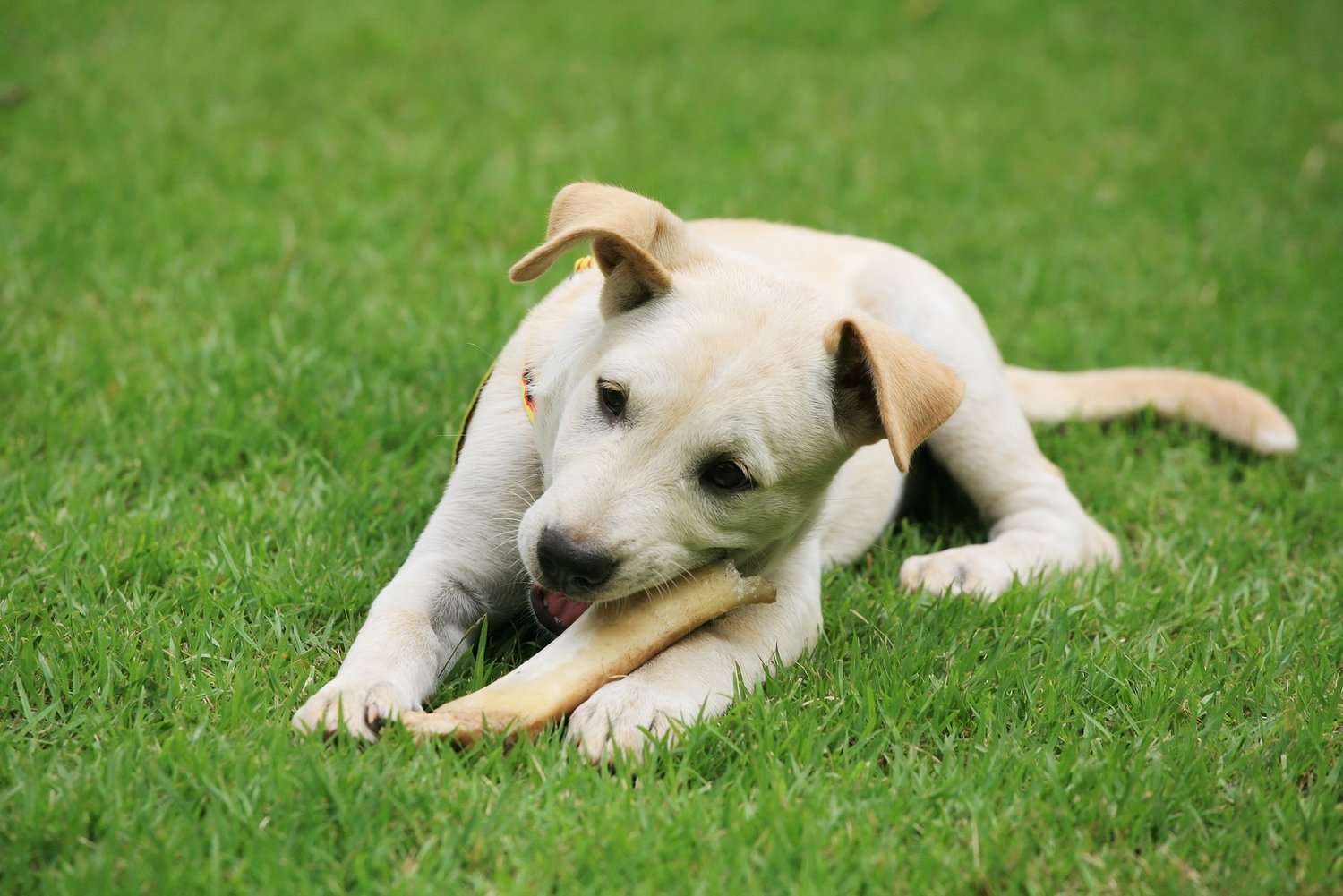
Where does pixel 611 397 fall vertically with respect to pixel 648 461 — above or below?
above

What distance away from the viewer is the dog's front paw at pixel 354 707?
306 centimetres

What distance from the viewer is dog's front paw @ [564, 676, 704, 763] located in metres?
3.12

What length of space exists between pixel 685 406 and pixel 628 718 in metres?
0.75

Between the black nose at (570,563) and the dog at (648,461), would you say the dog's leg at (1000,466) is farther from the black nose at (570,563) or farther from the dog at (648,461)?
the black nose at (570,563)

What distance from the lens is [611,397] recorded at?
3271 millimetres

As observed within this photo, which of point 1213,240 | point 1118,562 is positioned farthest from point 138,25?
point 1118,562

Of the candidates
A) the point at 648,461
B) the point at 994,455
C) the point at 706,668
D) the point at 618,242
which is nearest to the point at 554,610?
the point at 706,668

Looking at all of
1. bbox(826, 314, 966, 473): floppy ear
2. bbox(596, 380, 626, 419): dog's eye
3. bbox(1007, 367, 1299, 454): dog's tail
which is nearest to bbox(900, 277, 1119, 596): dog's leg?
bbox(1007, 367, 1299, 454): dog's tail

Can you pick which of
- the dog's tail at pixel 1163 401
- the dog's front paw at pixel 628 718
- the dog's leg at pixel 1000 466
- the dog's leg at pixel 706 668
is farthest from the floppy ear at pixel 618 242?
the dog's tail at pixel 1163 401

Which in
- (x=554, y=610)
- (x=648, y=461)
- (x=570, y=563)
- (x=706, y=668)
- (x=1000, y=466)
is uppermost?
(x=648, y=461)

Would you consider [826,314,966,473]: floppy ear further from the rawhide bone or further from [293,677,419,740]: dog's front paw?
[293,677,419,740]: dog's front paw

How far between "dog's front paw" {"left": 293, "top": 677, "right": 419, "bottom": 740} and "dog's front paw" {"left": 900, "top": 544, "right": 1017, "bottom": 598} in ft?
5.73

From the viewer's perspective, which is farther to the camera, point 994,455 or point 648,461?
point 994,455

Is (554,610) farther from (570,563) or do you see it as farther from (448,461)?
(448,461)
